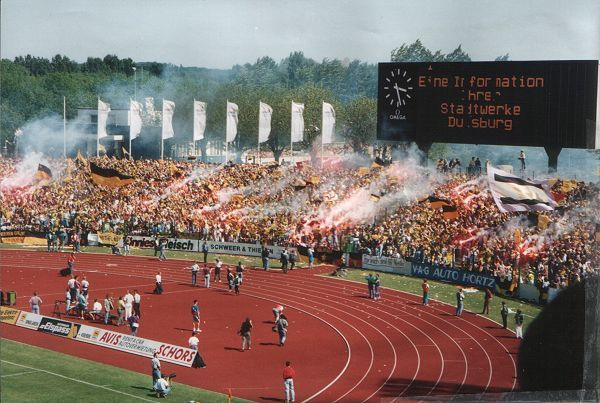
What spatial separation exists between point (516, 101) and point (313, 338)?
12.0 metres

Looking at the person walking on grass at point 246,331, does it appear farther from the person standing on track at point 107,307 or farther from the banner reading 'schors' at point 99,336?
the person standing on track at point 107,307

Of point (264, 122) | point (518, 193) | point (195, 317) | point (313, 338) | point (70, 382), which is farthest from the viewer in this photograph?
point (264, 122)

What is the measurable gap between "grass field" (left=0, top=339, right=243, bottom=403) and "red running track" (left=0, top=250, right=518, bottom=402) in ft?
2.85

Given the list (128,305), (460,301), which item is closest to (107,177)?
(128,305)

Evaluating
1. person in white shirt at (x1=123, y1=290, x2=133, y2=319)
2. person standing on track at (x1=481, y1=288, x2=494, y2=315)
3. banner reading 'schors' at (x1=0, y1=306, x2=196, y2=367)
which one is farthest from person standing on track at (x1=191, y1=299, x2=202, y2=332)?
person standing on track at (x1=481, y1=288, x2=494, y2=315)

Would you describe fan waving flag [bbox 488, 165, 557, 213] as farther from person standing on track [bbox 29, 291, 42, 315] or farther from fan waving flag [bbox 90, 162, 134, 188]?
fan waving flag [bbox 90, 162, 134, 188]

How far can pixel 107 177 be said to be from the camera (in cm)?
4906

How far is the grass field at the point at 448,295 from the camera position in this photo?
31281 mm

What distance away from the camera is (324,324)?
30.0 m

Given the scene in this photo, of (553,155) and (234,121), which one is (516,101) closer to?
(553,155)

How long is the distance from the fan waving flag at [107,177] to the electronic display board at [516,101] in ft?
77.8

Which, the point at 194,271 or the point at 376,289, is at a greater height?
the point at 194,271

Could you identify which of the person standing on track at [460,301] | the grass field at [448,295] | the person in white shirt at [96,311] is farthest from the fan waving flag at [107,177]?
the person standing on track at [460,301]

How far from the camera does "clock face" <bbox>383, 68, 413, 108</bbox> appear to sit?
3269cm
